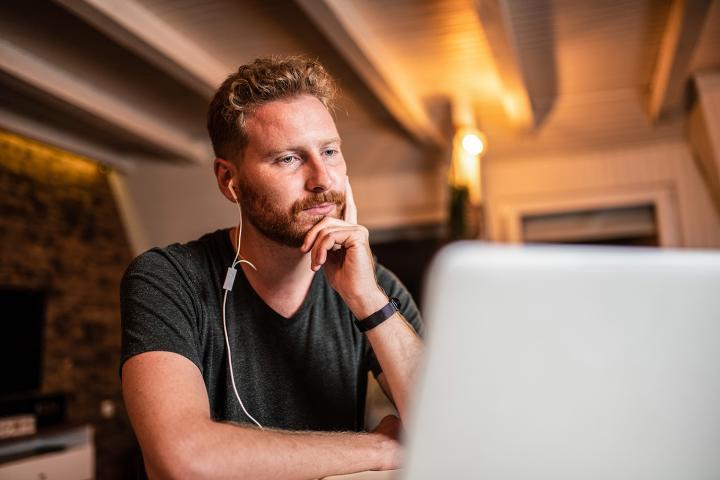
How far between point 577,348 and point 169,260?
1.00 metres

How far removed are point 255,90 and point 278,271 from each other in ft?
1.37

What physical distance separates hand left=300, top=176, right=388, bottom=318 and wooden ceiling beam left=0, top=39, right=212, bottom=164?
119 inches

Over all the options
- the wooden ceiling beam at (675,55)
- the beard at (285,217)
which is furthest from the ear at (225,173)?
the wooden ceiling beam at (675,55)

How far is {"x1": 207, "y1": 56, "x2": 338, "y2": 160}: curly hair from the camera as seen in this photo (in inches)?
56.1

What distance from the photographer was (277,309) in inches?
53.8

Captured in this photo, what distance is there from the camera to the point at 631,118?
476 cm

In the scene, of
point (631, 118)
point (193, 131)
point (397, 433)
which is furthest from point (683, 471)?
point (193, 131)

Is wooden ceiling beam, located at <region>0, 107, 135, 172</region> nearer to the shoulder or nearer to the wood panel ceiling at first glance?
the wood panel ceiling

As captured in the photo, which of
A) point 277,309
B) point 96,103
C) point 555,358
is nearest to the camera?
point 555,358

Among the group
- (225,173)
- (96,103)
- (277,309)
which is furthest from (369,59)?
(277,309)

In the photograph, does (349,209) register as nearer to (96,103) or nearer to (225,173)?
(225,173)

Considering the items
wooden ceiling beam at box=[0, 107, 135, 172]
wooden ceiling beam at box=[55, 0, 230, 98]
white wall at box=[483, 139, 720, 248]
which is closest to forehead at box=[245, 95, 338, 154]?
wooden ceiling beam at box=[55, 0, 230, 98]

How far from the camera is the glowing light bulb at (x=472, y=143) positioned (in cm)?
453

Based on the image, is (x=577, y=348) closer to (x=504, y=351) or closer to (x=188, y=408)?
(x=504, y=351)
